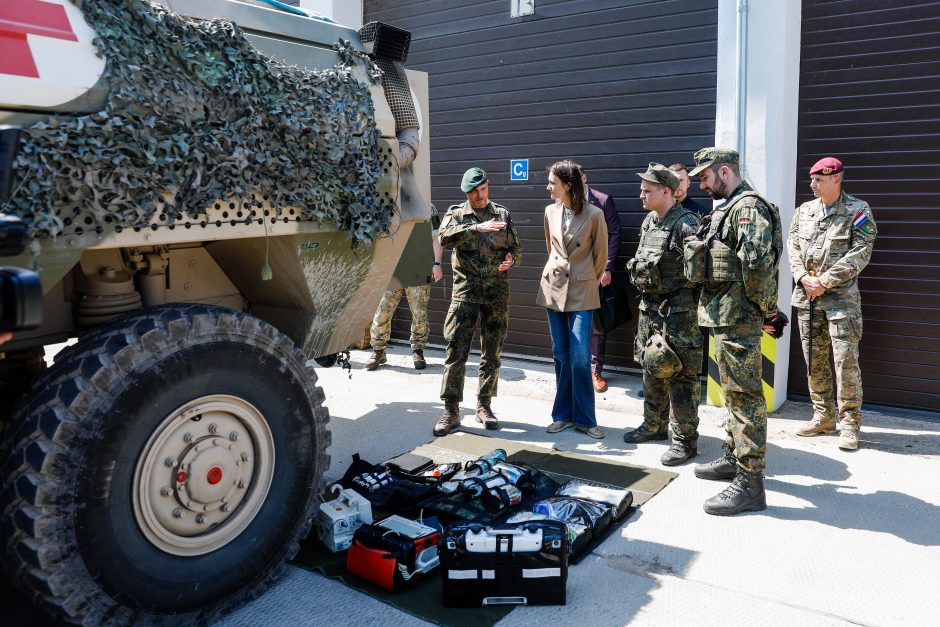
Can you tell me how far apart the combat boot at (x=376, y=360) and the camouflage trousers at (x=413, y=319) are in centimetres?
6

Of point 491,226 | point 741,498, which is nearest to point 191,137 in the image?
point 491,226

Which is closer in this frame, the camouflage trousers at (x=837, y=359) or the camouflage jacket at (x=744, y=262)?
the camouflage jacket at (x=744, y=262)

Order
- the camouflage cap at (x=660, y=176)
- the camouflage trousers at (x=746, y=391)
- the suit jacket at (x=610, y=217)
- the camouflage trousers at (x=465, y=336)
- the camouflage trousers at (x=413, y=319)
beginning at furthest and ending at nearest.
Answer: the camouflage trousers at (x=413, y=319)
the suit jacket at (x=610, y=217)
the camouflage trousers at (x=465, y=336)
the camouflage cap at (x=660, y=176)
the camouflage trousers at (x=746, y=391)

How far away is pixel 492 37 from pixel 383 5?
170 cm

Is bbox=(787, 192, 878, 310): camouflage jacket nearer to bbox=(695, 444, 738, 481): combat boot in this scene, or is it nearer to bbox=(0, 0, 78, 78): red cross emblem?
bbox=(695, 444, 738, 481): combat boot

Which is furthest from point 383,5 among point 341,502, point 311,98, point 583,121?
point 341,502

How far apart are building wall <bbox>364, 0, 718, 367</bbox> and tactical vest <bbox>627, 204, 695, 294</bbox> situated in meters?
1.58

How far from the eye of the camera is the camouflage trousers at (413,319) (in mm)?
7719

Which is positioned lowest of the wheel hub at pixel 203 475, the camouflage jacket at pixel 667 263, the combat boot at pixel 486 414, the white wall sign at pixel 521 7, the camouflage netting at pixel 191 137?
the combat boot at pixel 486 414

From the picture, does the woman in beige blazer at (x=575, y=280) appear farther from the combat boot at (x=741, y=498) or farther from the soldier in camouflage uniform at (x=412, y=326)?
the soldier in camouflage uniform at (x=412, y=326)

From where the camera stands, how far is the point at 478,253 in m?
5.61

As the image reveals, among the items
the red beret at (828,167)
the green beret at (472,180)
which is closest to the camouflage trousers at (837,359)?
the red beret at (828,167)

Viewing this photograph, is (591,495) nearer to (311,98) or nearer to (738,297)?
(738,297)

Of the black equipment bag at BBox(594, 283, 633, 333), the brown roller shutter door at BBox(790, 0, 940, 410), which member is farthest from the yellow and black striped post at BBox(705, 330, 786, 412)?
the black equipment bag at BBox(594, 283, 633, 333)
